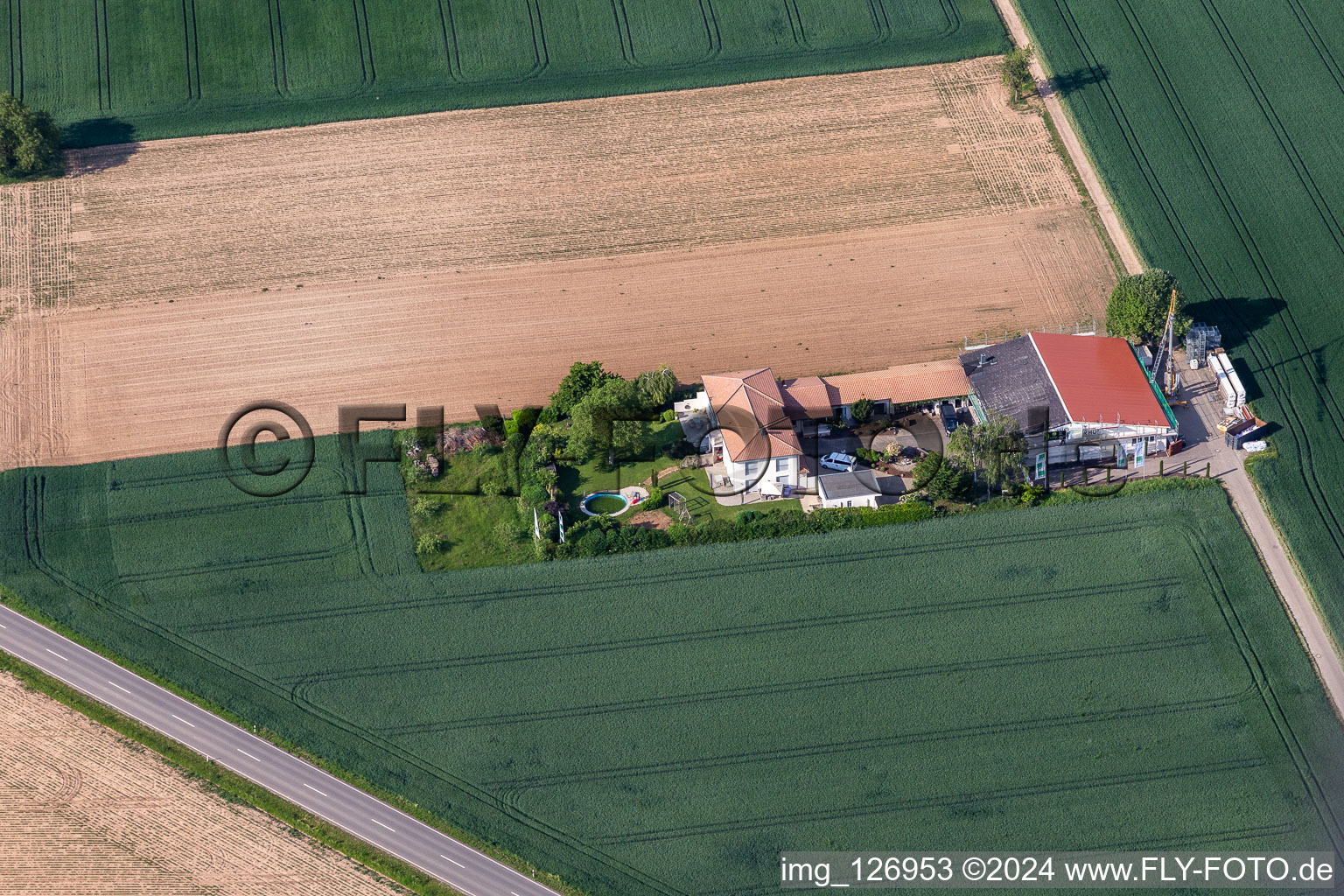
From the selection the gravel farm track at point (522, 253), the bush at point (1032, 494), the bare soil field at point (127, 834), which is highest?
the gravel farm track at point (522, 253)

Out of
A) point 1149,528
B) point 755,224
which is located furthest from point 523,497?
point 1149,528

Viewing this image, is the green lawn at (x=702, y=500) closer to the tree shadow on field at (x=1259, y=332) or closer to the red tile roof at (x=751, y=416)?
the red tile roof at (x=751, y=416)

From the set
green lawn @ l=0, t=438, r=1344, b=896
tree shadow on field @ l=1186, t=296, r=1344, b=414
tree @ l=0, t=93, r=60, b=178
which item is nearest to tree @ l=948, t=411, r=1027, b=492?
green lawn @ l=0, t=438, r=1344, b=896

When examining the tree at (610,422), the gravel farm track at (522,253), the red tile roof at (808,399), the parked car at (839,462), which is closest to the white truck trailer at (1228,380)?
the gravel farm track at (522,253)

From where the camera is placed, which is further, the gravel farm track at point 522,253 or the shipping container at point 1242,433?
the gravel farm track at point 522,253

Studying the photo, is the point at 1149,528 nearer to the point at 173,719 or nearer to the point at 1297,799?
the point at 1297,799

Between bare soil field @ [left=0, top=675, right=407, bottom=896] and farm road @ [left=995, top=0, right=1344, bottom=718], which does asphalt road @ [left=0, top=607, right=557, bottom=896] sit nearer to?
bare soil field @ [left=0, top=675, right=407, bottom=896]
